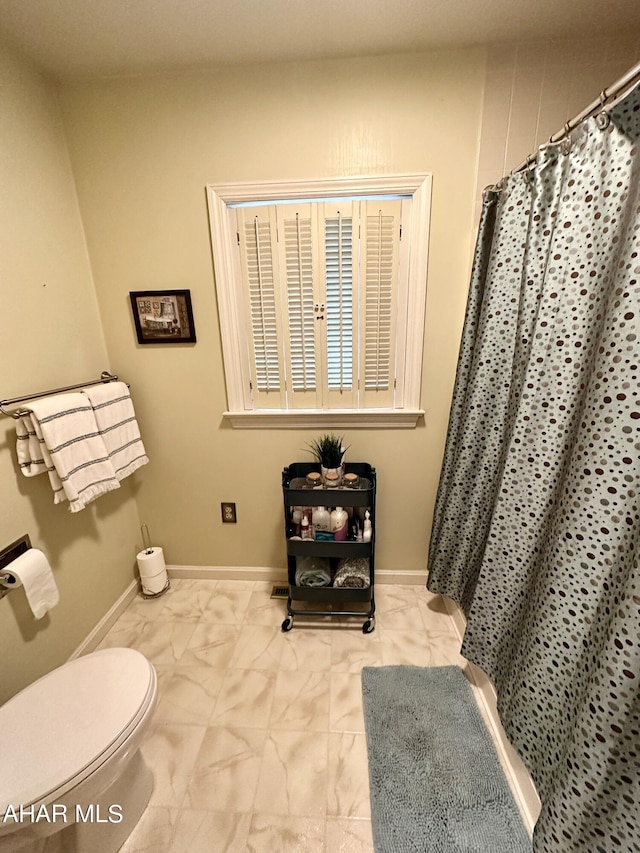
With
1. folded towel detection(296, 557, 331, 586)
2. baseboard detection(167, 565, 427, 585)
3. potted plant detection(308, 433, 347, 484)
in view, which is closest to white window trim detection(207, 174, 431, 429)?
potted plant detection(308, 433, 347, 484)

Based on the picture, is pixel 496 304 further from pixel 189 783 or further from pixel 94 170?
pixel 189 783

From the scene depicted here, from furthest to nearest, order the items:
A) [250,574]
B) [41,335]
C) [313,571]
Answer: [250,574]
[313,571]
[41,335]

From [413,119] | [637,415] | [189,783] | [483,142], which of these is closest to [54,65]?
[413,119]

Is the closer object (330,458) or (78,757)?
(78,757)

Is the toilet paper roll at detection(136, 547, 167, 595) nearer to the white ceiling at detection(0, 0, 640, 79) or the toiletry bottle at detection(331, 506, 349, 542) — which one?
the toiletry bottle at detection(331, 506, 349, 542)

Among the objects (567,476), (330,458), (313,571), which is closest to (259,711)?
(313,571)

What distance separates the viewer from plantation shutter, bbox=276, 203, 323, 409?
1470 millimetres

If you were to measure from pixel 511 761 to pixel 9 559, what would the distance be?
1.81 metres

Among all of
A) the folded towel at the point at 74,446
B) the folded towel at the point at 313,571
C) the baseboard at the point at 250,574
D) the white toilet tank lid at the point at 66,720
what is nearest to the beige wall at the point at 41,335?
the folded towel at the point at 74,446

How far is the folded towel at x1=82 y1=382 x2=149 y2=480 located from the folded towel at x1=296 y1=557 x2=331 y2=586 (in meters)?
0.94

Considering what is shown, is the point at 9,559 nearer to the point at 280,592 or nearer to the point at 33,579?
the point at 33,579

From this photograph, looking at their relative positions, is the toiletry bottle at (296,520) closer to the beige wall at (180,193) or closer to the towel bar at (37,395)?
the beige wall at (180,193)

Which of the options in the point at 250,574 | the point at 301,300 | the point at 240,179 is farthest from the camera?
the point at 250,574

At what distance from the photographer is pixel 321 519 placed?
5.11ft
